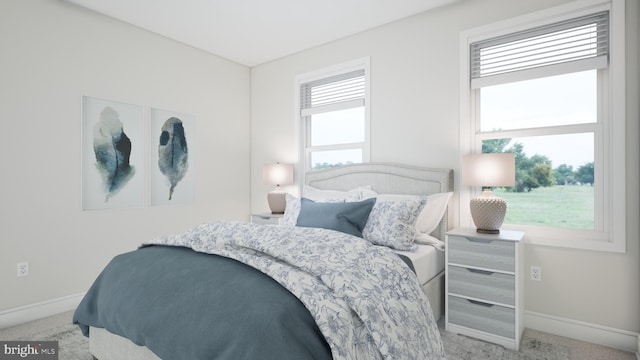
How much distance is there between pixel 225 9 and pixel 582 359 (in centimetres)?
375

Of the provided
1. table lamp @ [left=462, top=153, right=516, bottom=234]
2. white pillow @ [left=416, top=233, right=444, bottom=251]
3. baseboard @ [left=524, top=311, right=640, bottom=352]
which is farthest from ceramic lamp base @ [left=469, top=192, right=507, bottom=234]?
baseboard @ [left=524, top=311, right=640, bottom=352]

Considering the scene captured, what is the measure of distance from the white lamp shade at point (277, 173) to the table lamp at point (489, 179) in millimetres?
2050

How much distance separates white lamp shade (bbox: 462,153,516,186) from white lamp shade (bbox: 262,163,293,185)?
2.06m

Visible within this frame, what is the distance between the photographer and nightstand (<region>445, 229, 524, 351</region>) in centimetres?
221

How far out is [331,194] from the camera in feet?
10.9

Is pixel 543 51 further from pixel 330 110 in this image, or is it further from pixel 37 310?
pixel 37 310

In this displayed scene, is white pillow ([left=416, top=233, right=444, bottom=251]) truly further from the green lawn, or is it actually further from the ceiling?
the ceiling

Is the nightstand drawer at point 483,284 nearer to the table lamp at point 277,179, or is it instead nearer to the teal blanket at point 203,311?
the teal blanket at point 203,311

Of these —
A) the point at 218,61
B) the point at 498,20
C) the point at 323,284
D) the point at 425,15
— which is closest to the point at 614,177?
the point at 498,20

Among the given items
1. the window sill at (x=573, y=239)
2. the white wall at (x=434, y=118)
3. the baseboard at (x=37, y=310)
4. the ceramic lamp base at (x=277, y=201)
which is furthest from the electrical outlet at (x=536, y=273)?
the baseboard at (x=37, y=310)

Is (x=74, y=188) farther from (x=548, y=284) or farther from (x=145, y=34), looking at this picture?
(x=548, y=284)

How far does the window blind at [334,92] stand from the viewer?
12.0ft

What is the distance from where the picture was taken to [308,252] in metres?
1.66

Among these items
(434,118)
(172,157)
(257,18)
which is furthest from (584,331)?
(172,157)
